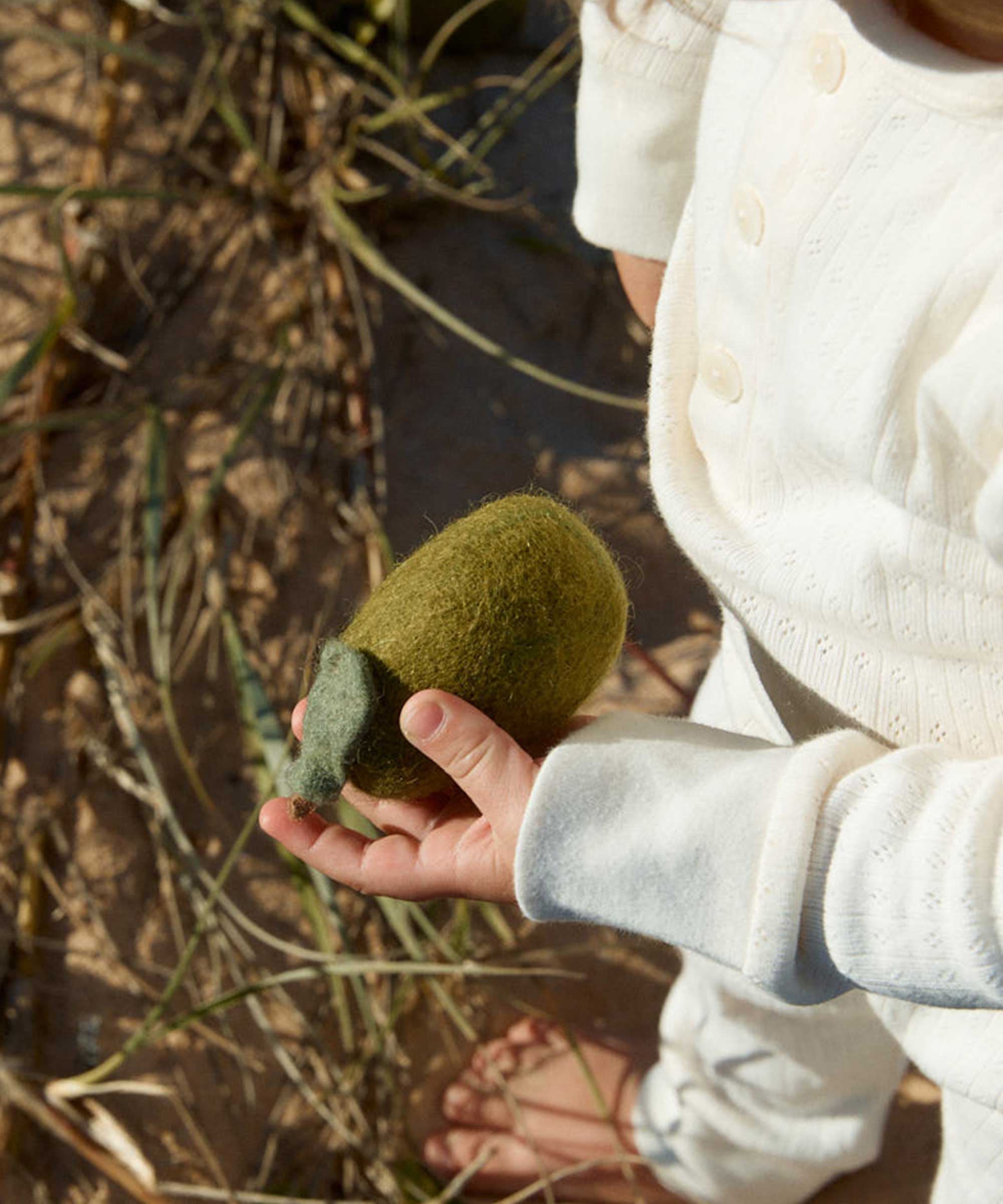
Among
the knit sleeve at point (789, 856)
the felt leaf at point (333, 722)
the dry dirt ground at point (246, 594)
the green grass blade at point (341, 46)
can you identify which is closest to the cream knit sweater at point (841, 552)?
the knit sleeve at point (789, 856)

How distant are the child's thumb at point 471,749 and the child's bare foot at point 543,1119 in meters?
0.69

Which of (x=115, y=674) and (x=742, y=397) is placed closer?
(x=742, y=397)

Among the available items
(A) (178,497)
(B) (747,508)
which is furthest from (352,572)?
(B) (747,508)

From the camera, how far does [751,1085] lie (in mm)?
1102

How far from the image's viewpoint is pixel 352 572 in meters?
1.47

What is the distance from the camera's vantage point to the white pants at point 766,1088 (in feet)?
2.69

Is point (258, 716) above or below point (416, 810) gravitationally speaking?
below

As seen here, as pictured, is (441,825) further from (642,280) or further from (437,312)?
(437,312)

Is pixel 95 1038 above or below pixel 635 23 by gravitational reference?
A: below

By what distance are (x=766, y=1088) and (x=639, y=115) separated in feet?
2.76

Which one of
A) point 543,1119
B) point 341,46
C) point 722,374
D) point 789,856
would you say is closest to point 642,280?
point 722,374

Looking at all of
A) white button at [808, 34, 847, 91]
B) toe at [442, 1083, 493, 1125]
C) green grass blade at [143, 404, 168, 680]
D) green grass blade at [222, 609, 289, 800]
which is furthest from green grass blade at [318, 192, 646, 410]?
toe at [442, 1083, 493, 1125]

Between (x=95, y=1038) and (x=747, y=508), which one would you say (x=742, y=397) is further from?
(x=95, y=1038)

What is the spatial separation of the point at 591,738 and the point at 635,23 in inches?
19.5
